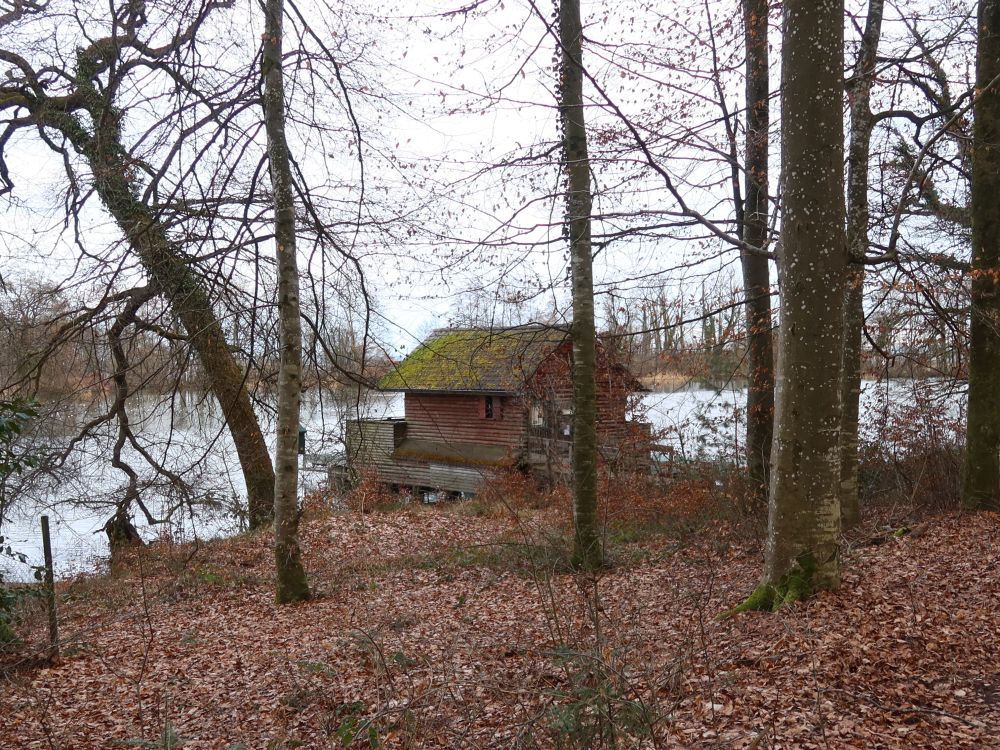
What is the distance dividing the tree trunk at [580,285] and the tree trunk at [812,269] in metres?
2.86

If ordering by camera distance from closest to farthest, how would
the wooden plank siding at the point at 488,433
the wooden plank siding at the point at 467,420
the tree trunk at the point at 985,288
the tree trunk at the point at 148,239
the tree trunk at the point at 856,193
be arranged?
the tree trunk at the point at 148,239 < the tree trunk at the point at 856,193 < the tree trunk at the point at 985,288 < the wooden plank siding at the point at 488,433 < the wooden plank siding at the point at 467,420

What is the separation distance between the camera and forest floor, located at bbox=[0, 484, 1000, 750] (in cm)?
365

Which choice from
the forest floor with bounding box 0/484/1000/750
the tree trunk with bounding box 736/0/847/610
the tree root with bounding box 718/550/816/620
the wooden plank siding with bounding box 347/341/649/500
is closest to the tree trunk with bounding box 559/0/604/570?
the forest floor with bounding box 0/484/1000/750

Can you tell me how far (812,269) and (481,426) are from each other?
20.6 m

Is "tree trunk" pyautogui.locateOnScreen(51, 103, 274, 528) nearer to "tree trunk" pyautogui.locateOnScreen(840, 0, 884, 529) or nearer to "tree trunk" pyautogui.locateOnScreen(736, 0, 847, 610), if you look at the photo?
"tree trunk" pyautogui.locateOnScreen(736, 0, 847, 610)

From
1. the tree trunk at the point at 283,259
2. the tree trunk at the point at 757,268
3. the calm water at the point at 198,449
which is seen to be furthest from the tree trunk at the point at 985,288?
the tree trunk at the point at 283,259

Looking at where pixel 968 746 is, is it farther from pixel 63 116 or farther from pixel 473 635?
pixel 63 116

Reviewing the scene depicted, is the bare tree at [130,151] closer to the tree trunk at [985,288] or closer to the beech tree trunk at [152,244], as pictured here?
the beech tree trunk at [152,244]

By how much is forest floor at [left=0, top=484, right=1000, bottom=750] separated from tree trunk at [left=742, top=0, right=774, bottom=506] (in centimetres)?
124

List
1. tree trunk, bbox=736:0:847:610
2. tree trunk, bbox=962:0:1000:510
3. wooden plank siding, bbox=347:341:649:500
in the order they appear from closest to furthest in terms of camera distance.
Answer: tree trunk, bbox=736:0:847:610, tree trunk, bbox=962:0:1000:510, wooden plank siding, bbox=347:341:649:500

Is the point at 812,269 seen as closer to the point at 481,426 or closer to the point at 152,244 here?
the point at 152,244

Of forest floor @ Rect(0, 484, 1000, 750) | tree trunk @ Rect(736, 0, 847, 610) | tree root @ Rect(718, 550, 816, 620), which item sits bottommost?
forest floor @ Rect(0, 484, 1000, 750)

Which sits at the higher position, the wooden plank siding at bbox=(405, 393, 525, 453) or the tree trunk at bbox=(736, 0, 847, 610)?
the tree trunk at bbox=(736, 0, 847, 610)

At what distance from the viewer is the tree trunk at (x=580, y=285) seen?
809 centimetres
